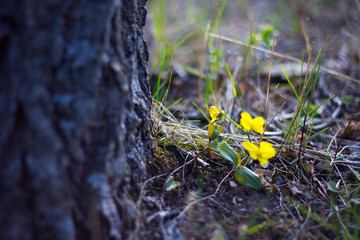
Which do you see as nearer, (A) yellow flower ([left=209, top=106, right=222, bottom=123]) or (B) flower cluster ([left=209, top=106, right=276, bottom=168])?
(B) flower cluster ([left=209, top=106, right=276, bottom=168])

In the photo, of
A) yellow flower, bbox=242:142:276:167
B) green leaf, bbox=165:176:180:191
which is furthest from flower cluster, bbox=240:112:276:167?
green leaf, bbox=165:176:180:191

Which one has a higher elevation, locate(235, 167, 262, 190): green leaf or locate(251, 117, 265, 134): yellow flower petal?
locate(251, 117, 265, 134): yellow flower petal

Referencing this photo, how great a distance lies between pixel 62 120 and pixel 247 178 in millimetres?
873

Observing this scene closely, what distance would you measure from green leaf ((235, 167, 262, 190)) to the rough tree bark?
551 mm

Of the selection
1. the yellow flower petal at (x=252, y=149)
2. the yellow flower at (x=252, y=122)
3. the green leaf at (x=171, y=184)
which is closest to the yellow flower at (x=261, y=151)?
the yellow flower petal at (x=252, y=149)

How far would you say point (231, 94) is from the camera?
92.0 inches

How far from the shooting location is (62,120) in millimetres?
838

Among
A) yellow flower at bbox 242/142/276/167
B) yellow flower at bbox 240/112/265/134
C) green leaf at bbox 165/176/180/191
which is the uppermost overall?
yellow flower at bbox 240/112/265/134

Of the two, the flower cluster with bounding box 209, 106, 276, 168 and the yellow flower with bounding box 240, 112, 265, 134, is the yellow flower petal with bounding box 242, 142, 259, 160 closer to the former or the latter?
the flower cluster with bounding box 209, 106, 276, 168

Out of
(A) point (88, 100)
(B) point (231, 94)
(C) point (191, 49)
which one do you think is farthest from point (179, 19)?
(A) point (88, 100)

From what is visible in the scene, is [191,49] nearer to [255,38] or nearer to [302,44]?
[255,38]

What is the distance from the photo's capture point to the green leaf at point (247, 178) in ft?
4.36

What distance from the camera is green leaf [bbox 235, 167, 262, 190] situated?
1329 mm

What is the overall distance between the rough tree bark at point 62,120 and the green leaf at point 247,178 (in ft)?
1.81
